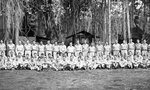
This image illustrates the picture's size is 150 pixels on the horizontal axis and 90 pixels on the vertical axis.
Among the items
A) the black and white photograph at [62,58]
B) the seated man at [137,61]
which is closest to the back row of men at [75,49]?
the black and white photograph at [62,58]

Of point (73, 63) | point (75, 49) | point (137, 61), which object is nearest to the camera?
point (73, 63)

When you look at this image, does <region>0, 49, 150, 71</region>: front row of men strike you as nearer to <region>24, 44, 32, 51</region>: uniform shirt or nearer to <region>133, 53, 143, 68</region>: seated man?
<region>133, 53, 143, 68</region>: seated man

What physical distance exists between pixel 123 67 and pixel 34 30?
15189mm

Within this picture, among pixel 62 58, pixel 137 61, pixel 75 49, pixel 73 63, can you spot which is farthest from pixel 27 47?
pixel 137 61

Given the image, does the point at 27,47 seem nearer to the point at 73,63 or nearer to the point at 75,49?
the point at 75,49

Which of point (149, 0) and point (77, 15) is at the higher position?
point (149, 0)

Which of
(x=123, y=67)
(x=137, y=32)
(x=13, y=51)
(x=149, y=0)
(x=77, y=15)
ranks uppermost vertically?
(x=149, y=0)

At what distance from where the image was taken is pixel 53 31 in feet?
80.8

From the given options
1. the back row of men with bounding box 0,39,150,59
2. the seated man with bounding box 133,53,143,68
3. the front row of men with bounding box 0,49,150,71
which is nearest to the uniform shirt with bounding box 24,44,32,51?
the back row of men with bounding box 0,39,150,59

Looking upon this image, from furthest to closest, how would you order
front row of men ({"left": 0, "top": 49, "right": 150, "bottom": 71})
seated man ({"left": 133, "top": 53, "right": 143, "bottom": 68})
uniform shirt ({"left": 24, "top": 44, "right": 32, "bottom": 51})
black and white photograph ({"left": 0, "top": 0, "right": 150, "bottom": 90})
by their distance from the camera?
uniform shirt ({"left": 24, "top": 44, "right": 32, "bottom": 51}) → seated man ({"left": 133, "top": 53, "right": 143, "bottom": 68}) → front row of men ({"left": 0, "top": 49, "right": 150, "bottom": 71}) → black and white photograph ({"left": 0, "top": 0, "right": 150, "bottom": 90})

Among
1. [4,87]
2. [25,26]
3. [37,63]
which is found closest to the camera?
[4,87]

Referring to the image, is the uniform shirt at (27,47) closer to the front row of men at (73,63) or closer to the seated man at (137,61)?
the front row of men at (73,63)

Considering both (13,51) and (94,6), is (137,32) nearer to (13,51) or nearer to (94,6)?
(94,6)

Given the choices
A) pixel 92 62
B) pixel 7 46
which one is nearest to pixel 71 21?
pixel 7 46
